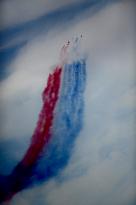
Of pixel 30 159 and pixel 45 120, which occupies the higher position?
pixel 45 120

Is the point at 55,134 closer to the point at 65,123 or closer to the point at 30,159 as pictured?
the point at 65,123

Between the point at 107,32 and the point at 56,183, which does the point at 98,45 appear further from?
the point at 56,183

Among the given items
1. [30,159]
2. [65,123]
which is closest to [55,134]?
[65,123]

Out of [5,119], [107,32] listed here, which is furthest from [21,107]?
[107,32]

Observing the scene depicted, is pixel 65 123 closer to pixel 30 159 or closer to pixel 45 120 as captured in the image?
pixel 45 120
